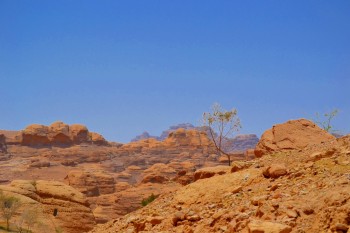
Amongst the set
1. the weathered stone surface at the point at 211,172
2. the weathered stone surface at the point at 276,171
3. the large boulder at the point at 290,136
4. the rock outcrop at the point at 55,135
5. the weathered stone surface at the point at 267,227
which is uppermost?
the rock outcrop at the point at 55,135

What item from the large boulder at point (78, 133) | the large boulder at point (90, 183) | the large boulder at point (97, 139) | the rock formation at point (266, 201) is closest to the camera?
the rock formation at point (266, 201)

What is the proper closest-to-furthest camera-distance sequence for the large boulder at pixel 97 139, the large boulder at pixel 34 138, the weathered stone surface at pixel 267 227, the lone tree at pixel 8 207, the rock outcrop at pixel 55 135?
the weathered stone surface at pixel 267 227 < the lone tree at pixel 8 207 < the large boulder at pixel 34 138 < the rock outcrop at pixel 55 135 < the large boulder at pixel 97 139

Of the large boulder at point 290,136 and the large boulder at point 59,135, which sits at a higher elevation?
the large boulder at point 59,135

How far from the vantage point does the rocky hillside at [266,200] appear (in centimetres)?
670

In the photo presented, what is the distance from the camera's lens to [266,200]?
833 cm

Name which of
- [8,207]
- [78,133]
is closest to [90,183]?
[8,207]

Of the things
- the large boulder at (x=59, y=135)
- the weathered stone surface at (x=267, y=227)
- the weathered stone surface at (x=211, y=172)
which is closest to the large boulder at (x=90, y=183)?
the large boulder at (x=59, y=135)

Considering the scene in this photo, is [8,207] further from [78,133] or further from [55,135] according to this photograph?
[78,133]

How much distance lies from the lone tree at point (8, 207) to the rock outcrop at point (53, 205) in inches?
17.0

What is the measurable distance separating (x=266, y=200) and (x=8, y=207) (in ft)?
77.2

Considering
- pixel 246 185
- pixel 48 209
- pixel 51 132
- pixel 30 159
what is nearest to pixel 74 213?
pixel 48 209

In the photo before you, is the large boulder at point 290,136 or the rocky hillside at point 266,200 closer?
the rocky hillside at point 266,200

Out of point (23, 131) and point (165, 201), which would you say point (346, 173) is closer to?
point (165, 201)

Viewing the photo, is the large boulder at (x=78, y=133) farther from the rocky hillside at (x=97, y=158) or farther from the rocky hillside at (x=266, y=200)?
the rocky hillside at (x=266, y=200)
